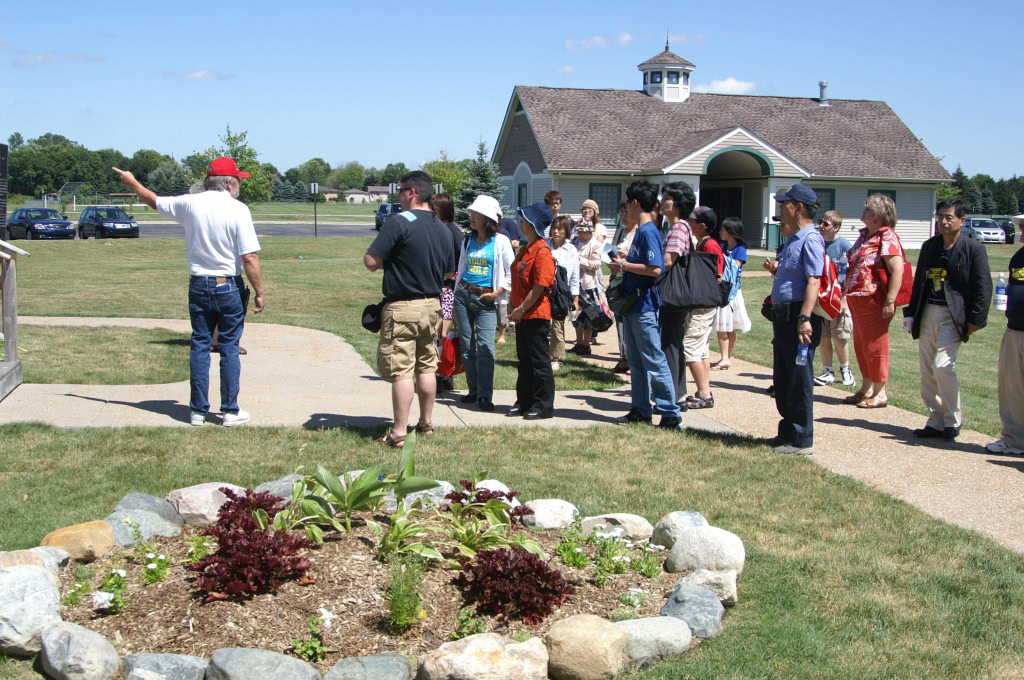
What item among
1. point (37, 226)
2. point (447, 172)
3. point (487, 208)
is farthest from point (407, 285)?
point (447, 172)

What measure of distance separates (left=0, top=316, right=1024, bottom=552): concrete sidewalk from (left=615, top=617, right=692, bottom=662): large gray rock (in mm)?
2488

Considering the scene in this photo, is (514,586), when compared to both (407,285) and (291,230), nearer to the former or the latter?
(407,285)

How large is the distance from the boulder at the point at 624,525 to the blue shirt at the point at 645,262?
2.77m

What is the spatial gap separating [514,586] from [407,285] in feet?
9.82

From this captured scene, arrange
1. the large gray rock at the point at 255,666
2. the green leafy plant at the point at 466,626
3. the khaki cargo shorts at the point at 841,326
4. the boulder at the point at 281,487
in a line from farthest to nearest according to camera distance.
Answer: the khaki cargo shorts at the point at 841,326 → the boulder at the point at 281,487 → the green leafy plant at the point at 466,626 → the large gray rock at the point at 255,666

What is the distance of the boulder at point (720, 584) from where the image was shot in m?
4.40

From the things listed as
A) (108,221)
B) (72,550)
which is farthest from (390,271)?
(108,221)

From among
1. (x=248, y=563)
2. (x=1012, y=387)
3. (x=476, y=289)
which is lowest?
(x=248, y=563)

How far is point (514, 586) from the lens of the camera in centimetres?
412

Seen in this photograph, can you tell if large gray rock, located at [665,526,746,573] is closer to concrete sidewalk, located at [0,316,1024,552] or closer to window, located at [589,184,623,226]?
concrete sidewalk, located at [0,316,1024,552]

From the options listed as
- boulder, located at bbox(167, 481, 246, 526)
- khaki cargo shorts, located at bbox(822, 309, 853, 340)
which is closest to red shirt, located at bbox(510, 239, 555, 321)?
boulder, located at bbox(167, 481, 246, 526)

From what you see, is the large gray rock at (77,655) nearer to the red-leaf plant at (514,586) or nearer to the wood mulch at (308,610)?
the wood mulch at (308,610)

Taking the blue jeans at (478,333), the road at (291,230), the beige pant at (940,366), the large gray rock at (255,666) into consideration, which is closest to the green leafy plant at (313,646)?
the large gray rock at (255,666)

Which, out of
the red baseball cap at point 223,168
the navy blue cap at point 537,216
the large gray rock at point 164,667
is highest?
the red baseball cap at point 223,168
